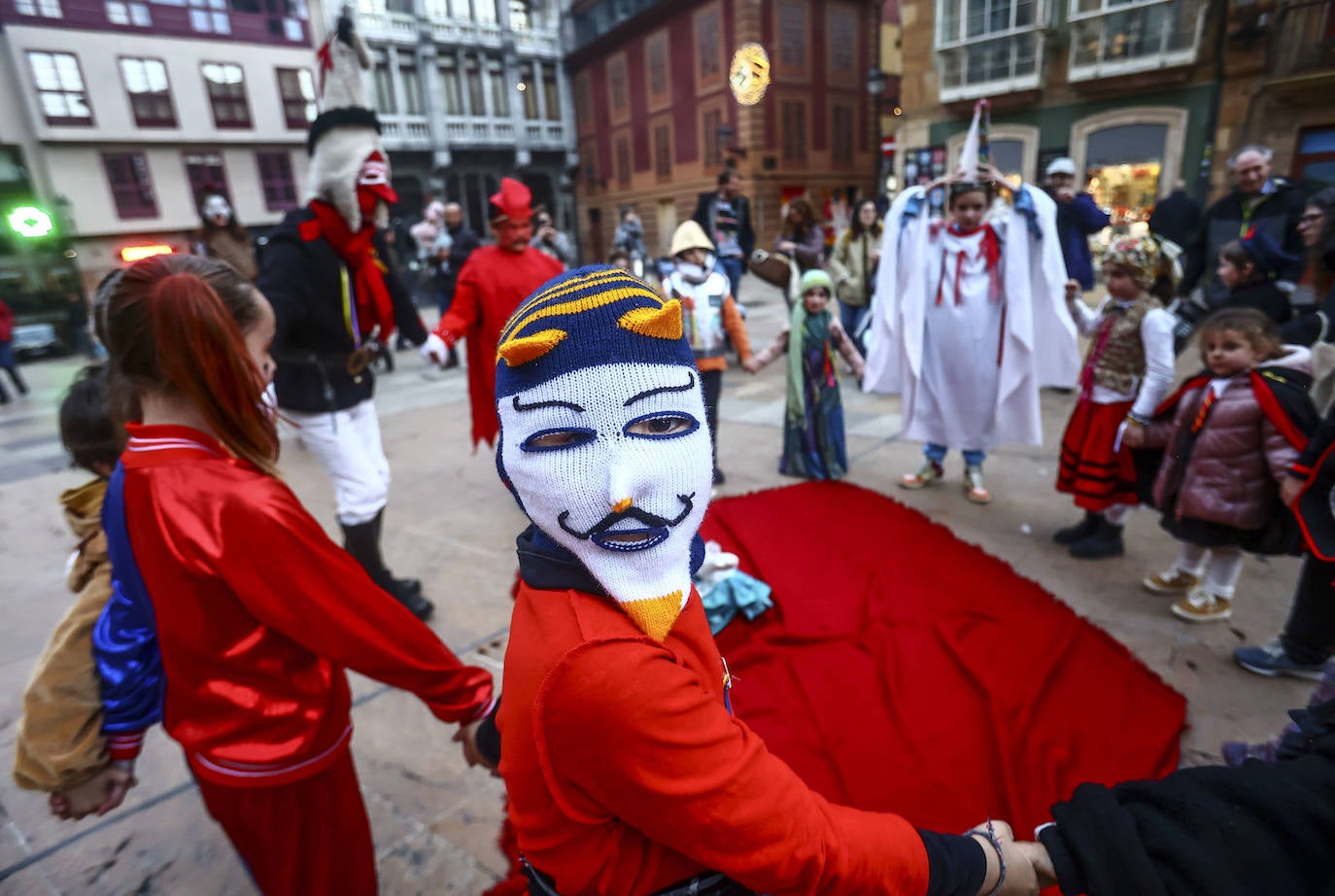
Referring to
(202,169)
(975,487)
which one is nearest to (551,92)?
(202,169)

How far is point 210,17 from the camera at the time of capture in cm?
2073

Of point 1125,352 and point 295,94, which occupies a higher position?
point 295,94

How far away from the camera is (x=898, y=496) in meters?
4.43

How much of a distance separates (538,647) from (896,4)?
1716 cm

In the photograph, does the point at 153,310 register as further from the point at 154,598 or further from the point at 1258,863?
the point at 1258,863

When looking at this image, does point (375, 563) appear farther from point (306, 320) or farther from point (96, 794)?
point (96, 794)

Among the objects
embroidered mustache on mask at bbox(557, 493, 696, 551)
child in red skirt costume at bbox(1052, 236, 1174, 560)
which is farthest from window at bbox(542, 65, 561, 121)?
embroidered mustache on mask at bbox(557, 493, 696, 551)

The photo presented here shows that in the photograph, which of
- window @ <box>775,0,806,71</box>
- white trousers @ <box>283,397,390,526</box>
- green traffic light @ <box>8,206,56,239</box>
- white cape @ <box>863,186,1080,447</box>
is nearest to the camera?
white trousers @ <box>283,397,390,526</box>

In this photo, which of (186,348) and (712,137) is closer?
(186,348)

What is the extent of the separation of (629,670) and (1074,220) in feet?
21.6

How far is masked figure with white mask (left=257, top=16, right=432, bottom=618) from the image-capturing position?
2943 millimetres

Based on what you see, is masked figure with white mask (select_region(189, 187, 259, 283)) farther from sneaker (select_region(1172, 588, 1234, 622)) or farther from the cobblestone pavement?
sneaker (select_region(1172, 588, 1234, 622))

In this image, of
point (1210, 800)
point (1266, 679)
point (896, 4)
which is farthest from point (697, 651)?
point (896, 4)

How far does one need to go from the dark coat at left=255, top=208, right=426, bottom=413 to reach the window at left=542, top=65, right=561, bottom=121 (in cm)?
2702
